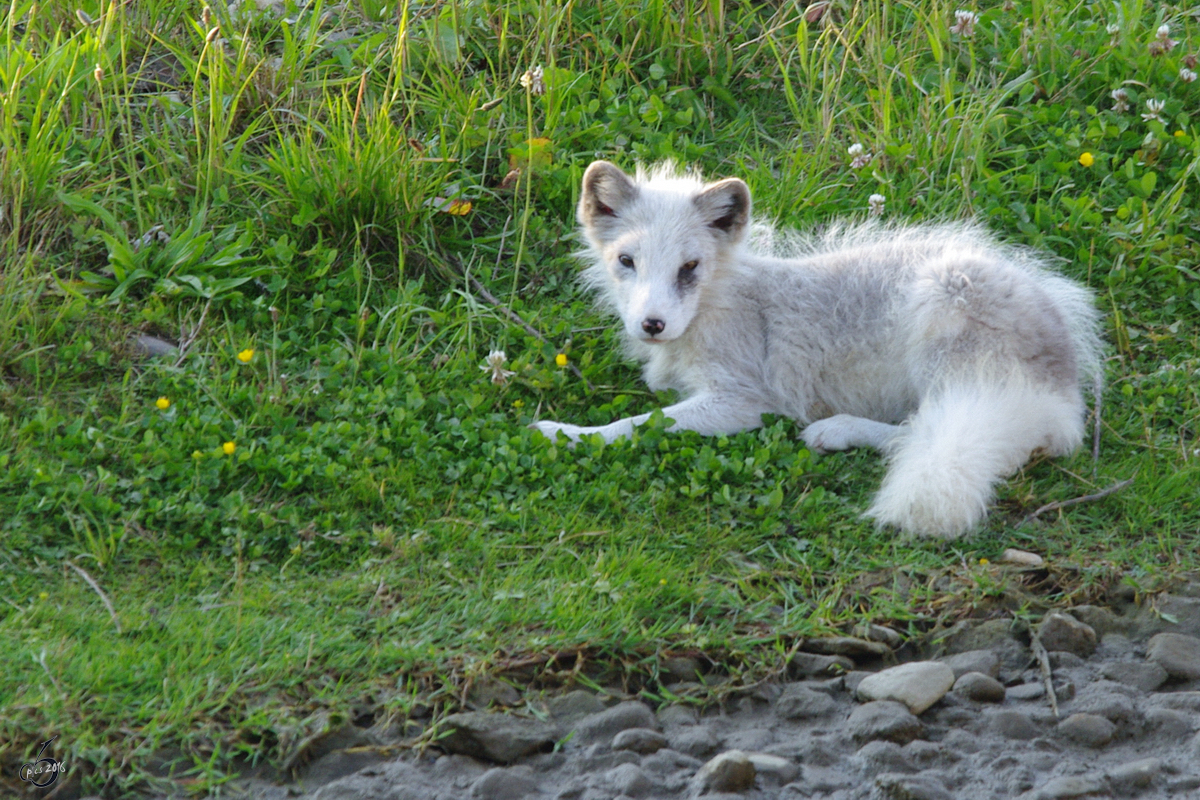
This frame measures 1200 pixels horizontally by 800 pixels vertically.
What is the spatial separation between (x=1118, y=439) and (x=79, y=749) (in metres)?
3.59

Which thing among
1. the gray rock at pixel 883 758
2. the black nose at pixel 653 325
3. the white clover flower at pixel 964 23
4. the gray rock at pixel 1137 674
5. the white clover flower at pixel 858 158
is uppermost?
the white clover flower at pixel 964 23

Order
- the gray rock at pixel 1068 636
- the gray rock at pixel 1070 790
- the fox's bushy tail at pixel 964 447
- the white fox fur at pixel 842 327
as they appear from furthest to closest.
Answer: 1. the white fox fur at pixel 842 327
2. the fox's bushy tail at pixel 964 447
3. the gray rock at pixel 1068 636
4. the gray rock at pixel 1070 790

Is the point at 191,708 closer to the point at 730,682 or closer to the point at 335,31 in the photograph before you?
the point at 730,682

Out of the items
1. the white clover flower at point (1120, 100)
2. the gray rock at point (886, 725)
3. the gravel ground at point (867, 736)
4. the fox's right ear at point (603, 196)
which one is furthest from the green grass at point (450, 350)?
the fox's right ear at point (603, 196)

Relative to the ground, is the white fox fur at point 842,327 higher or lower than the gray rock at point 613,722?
higher

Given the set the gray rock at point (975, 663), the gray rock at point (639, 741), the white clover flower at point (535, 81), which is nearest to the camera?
the gray rock at point (639, 741)

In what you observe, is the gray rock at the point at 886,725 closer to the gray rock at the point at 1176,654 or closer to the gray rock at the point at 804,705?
the gray rock at the point at 804,705

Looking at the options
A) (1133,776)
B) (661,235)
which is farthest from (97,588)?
(1133,776)

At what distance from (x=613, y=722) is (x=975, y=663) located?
1045 mm

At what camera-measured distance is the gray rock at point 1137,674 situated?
123 inches

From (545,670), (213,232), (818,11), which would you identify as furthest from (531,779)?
(818,11)

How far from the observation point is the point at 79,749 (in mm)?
2686

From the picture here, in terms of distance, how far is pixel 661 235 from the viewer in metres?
4.48

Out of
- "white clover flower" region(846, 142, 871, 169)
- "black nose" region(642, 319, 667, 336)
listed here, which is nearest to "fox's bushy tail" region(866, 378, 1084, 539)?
"black nose" region(642, 319, 667, 336)
